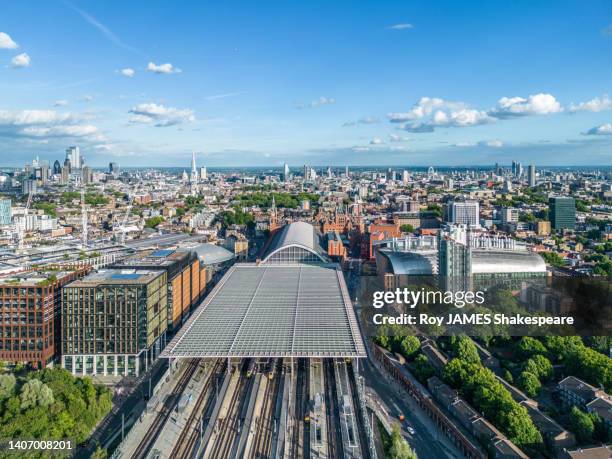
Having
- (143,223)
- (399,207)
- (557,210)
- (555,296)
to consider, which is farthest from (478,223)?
(143,223)

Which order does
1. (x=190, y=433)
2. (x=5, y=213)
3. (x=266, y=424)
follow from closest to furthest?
(x=190, y=433), (x=266, y=424), (x=5, y=213)

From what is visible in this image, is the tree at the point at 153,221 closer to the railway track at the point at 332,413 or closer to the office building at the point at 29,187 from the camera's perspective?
the office building at the point at 29,187

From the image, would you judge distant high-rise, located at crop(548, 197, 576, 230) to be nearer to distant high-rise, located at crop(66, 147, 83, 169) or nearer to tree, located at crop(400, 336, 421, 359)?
tree, located at crop(400, 336, 421, 359)

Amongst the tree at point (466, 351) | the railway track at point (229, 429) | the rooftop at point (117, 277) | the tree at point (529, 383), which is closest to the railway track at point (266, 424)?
the railway track at point (229, 429)

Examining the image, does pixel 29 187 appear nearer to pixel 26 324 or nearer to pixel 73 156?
pixel 73 156

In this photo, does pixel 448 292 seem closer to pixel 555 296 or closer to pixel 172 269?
pixel 555 296

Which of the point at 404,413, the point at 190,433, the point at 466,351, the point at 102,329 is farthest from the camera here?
the point at 466,351

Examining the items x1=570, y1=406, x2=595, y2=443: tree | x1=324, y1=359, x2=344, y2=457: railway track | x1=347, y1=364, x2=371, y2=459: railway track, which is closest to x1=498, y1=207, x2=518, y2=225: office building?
x1=570, y1=406, x2=595, y2=443: tree

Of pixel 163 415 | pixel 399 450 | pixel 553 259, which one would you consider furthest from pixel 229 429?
pixel 553 259
